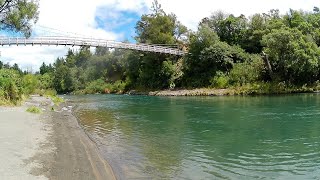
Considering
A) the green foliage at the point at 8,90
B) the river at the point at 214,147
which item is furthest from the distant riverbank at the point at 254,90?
the green foliage at the point at 8,90

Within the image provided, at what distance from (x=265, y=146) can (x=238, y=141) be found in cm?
136

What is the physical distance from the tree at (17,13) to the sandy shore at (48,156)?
17.0m

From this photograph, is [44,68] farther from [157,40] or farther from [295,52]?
[295,52]

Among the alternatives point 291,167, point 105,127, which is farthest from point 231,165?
point 105,127

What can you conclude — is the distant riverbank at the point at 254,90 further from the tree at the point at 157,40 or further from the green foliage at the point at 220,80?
the tree at the point at 157,40

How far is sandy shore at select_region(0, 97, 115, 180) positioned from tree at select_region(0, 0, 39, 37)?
17.0 m

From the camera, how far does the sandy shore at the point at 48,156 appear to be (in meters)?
9.53

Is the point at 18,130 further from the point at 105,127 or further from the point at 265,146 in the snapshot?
the point at 265,146

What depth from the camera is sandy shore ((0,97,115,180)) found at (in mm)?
9531

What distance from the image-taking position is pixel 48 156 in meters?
11.8

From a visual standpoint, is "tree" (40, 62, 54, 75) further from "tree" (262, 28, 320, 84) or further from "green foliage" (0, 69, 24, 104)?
"green foliage" (0, 69, 24, 104)

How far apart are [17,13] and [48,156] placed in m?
23.5

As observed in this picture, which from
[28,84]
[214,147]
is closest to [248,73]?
[28,84]

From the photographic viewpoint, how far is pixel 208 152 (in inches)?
523
